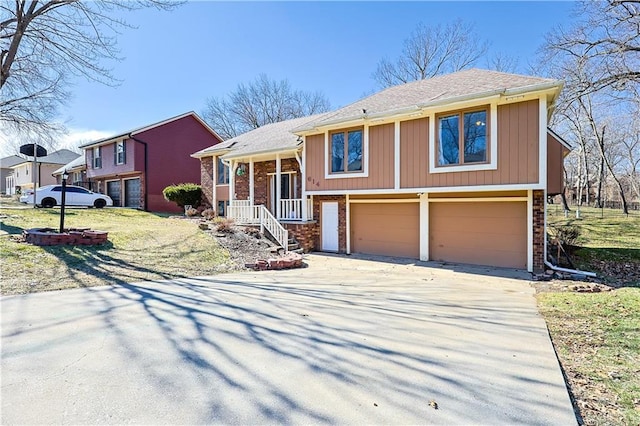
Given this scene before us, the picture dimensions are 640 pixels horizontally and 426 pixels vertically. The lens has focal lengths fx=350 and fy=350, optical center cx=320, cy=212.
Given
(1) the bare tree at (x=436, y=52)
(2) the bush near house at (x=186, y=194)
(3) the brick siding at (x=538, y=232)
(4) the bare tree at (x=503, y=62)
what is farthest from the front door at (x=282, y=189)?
(4) the bare tree at (x=503, y=62)

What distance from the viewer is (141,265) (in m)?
8.50

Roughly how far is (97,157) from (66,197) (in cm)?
603

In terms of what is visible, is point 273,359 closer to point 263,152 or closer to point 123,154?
point 263,152

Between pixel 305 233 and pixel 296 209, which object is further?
pixel 296 209

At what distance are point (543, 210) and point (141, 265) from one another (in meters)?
10.4

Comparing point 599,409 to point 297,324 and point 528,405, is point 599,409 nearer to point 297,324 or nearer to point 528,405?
point 528,405

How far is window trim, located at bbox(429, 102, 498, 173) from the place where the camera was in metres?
9.21

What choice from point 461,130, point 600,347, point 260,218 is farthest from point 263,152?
point 600,347

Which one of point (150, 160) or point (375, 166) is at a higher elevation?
point (150, 160)

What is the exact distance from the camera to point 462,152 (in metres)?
9.76

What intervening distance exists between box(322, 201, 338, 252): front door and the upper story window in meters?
1.56

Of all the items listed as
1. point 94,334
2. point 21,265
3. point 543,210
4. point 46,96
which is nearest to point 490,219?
point 543,210

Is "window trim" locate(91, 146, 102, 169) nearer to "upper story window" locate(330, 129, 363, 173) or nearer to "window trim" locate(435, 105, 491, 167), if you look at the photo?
"upper story window" locate(330, 129, 363, 173)

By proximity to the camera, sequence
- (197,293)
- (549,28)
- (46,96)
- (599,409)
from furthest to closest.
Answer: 1. (46,96)
2. (549,28)
3. (197,293)
4. (599,409)
